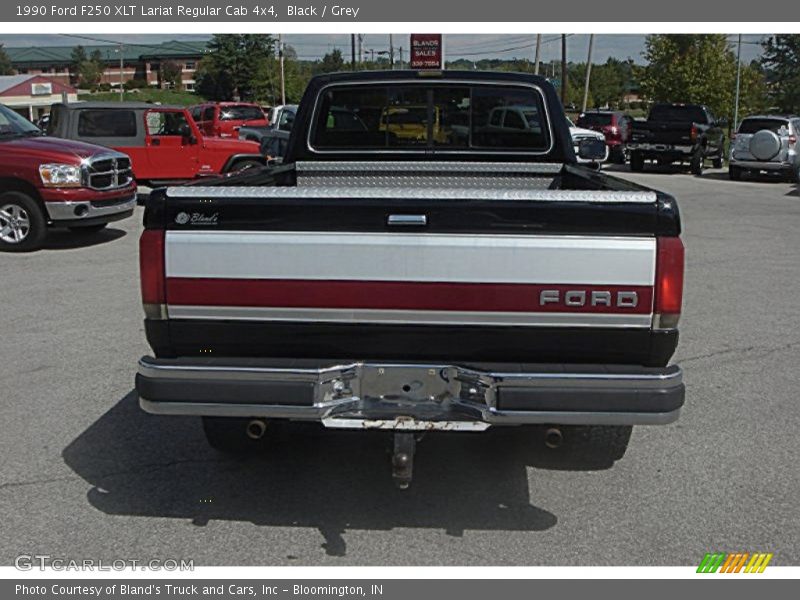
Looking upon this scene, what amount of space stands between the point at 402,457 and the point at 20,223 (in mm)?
9312

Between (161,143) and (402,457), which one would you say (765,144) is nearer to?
(161,143)

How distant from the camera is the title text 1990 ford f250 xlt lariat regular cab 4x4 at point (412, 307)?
3451mm

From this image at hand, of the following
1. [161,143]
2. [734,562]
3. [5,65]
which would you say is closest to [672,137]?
[161,143]

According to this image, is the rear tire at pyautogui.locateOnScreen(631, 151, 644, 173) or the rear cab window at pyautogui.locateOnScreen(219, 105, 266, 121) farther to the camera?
the rear cab window at pyautogui.locateOnScreen(219, 105, 266, 121)

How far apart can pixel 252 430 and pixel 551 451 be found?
5.93 feet

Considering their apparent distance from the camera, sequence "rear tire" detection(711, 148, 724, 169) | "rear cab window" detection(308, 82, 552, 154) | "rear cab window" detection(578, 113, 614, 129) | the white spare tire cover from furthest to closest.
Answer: "rear cab window" detection(578, 113, 614, 129), "rear tire" detection(711, 148, 724, 169), the white spare tire cover, "rear cab window" detection(308, 82, 552, 154)

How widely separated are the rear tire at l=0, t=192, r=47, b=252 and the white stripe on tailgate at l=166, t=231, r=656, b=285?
8.57 meters

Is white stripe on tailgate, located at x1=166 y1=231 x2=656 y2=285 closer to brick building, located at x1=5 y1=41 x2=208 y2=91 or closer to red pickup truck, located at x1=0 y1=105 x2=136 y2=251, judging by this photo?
red pickup truck, located at x1=0 y1=105 x2=136 y2=251

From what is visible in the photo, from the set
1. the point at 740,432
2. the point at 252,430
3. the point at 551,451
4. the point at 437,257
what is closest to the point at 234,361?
the point at 252,430

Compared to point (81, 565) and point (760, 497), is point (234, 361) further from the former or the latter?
point (760, 497)

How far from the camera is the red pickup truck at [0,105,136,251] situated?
11.1 meters

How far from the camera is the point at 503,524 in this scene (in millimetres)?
4004

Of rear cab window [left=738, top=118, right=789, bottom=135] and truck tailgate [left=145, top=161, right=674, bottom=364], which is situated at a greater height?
rear cab window [left=738, top=118, right=789, bottom=135]

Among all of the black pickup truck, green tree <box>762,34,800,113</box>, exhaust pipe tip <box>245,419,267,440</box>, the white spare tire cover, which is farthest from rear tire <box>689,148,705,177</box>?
green tree <box>762,34,800,113</box>
